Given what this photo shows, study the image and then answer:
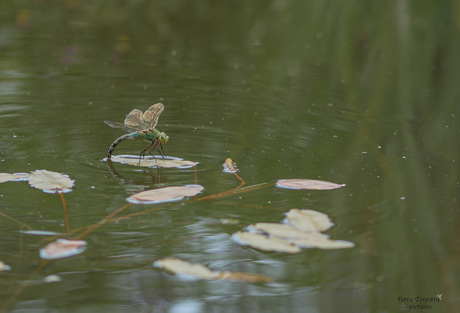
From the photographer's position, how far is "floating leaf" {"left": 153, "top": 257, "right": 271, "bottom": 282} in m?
1.76

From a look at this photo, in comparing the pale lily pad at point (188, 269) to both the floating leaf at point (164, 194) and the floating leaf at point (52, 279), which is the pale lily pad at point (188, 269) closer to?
the floating leaf at point (52, 279)

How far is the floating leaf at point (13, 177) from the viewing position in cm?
235

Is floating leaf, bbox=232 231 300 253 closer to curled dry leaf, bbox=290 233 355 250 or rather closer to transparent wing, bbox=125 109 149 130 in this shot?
curled dry leaf, bbox=290 233 355 250

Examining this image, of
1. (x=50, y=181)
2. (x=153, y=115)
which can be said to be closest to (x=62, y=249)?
(x=50, y=181)

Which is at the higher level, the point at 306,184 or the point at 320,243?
the point at 306,184

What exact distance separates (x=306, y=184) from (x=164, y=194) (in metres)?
0.54

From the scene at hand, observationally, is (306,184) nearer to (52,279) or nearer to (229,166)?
(229,166)

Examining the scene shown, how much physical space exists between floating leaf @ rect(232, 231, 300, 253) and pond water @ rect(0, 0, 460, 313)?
0.09 feet

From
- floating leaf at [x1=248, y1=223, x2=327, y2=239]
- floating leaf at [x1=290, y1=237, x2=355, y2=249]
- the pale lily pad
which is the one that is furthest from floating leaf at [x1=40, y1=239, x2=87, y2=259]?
floating leaf at [x1=290, y1=237, x2=355, y2=249]

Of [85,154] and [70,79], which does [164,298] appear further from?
[70,79]

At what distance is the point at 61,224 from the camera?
203 cm

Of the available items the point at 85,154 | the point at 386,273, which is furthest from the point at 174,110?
the point at 386,273

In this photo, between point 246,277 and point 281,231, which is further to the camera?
point 281,231

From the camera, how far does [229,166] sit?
8.29 feet
